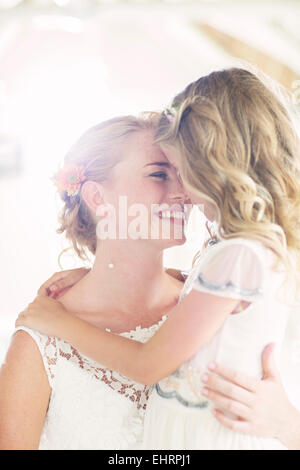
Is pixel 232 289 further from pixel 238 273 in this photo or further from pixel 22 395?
pixel 22 395

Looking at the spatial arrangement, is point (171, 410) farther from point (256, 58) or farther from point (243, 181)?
point (256, 58)

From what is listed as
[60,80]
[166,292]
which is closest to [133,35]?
[60,80]

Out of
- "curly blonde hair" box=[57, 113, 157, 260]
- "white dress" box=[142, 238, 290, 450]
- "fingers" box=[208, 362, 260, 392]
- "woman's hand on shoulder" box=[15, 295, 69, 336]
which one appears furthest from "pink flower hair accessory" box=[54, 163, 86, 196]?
"fingers" box=[208, 362, 260, 392]

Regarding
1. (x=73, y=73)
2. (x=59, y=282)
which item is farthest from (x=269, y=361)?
(x=73, y=73)

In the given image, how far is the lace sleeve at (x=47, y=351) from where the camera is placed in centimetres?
118

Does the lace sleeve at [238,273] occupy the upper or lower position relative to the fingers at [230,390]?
upper

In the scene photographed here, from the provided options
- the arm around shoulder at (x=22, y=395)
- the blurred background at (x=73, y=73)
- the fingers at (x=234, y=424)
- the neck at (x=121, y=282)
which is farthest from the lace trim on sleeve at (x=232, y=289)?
the blurred background at (x=73, y=73)

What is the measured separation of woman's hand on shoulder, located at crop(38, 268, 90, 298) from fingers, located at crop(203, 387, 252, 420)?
565 mm

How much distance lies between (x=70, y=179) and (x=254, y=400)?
0.77 metres

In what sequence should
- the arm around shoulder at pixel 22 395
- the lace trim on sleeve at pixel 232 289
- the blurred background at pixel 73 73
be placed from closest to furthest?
the lace trim on sleeve at pixel 232 289 < the arm around shoulder at pixel 22 395 < the blurred background at pixel 73 73

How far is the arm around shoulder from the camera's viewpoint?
1.11 m

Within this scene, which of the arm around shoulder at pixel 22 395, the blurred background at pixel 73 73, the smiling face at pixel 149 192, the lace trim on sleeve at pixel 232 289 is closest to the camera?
the lace trim on sleeve at pixel 232 289

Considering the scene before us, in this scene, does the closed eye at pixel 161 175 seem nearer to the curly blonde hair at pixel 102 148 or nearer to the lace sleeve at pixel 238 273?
the curly blonde hair at pixel 102 148

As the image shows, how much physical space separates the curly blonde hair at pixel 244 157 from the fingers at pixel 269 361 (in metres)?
0.19
